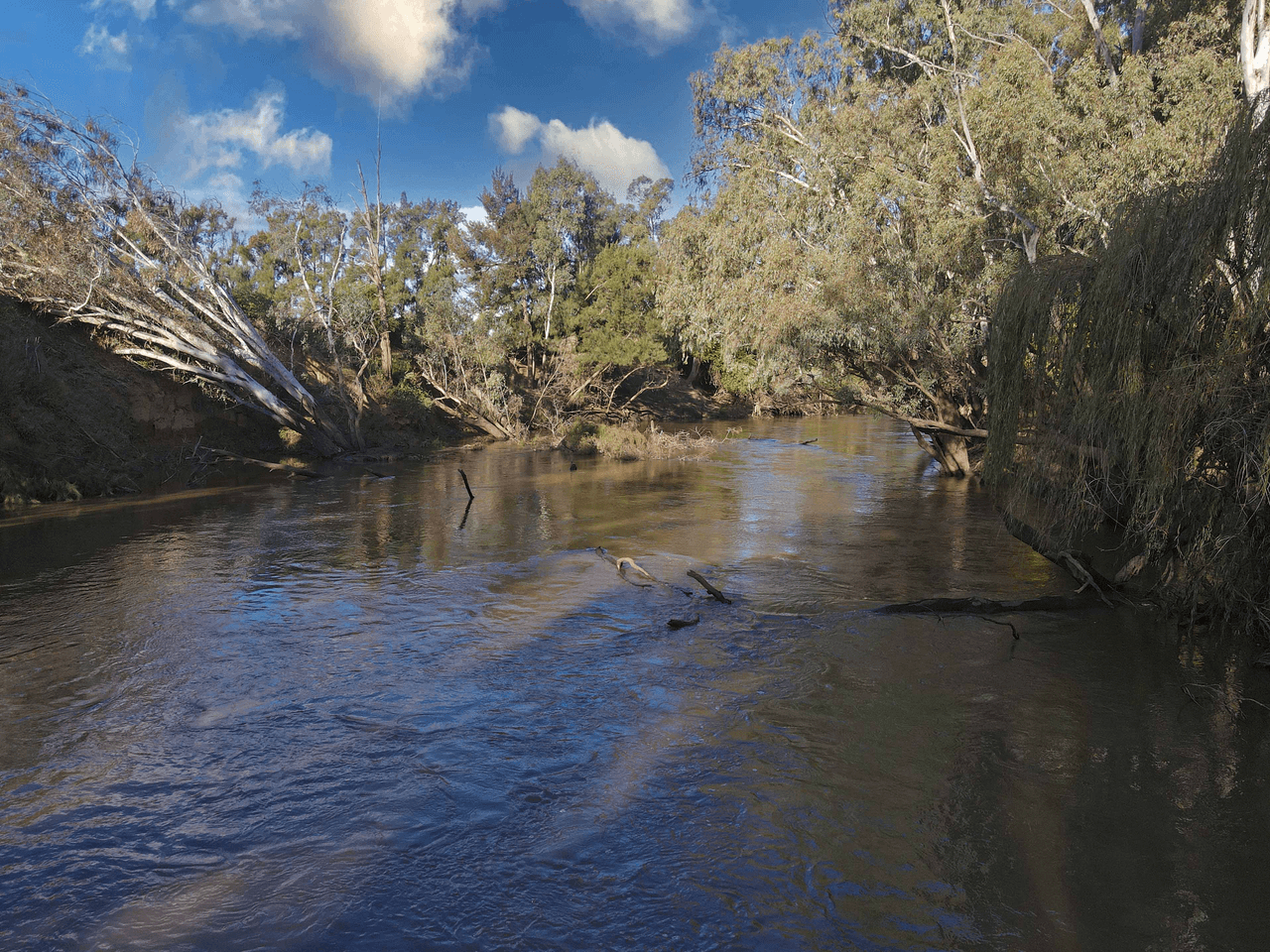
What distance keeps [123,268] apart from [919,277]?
21.6 metres

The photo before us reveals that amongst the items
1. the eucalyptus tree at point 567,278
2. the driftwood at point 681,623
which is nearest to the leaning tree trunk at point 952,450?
the driftwood at point 681,623

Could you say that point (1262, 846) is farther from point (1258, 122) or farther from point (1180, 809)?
point (1258, 122)

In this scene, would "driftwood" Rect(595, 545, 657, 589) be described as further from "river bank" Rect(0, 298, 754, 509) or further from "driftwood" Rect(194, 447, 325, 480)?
"river bank" Rect(0, 298, 754, 509)

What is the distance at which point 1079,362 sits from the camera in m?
8.63

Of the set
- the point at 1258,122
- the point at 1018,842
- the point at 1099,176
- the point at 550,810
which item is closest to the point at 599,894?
the point at 550,810

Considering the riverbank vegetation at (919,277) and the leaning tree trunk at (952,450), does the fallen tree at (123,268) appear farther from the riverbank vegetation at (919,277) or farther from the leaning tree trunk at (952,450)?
the leaning tree trunk at (952,450)

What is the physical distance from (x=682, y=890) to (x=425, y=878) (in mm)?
1576

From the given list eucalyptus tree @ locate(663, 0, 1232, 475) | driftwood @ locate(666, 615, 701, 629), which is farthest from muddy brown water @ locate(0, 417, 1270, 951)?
eucalyptus tree @ locate(663, 0, 1232, 475)

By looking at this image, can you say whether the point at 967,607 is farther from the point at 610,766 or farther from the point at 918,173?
the point at 918,173

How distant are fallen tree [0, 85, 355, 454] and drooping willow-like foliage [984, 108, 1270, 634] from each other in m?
23.3

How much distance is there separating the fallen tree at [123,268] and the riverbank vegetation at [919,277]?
0.32 feet

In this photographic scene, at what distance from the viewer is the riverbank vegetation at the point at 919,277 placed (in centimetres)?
745

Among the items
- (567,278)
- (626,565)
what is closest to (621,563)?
(626,565)

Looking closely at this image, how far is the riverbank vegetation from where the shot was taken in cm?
745
